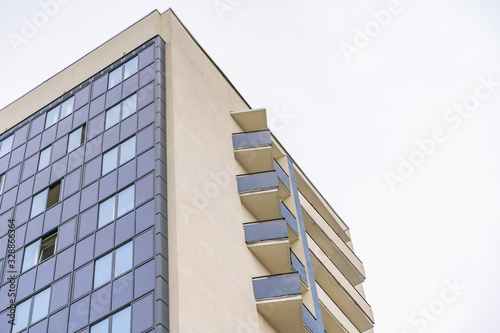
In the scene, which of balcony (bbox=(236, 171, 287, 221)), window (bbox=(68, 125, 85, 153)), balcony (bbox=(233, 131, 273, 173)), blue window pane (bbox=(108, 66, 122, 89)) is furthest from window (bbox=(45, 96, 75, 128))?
balcony (bbox=(236, 171, 287, 221))

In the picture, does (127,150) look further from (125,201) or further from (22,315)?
(22,315)

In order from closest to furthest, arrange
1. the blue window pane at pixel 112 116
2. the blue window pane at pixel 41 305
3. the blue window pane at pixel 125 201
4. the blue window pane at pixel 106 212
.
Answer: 1. the blue window pane at pixel 41 305
2. the blue window pane at pixel 125 201
3. the blue window pane at pixel 106 212
4. the blue window pane at pixel 112 116

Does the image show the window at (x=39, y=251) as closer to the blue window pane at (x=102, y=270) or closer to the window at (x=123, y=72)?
the blue window pane at (x=102, y=270)

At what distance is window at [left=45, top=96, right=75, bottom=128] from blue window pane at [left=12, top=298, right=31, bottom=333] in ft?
34.1

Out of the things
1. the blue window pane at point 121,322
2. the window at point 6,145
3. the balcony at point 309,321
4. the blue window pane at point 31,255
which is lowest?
the blue window pane at point 121,322

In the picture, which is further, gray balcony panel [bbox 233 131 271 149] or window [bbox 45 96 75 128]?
gray balcony panel [bbox 233 131 271 149]

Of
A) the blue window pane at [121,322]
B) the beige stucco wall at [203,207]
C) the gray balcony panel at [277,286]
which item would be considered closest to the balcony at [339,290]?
the beige stucco wall at [203,207]

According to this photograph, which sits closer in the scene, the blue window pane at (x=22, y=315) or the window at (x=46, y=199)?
the blue window pane at (x=22, y=315)

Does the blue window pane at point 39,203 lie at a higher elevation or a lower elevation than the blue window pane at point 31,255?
higher

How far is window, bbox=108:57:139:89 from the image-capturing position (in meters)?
34.3

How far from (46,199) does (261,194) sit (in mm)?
9616

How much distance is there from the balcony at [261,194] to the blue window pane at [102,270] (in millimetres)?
8676

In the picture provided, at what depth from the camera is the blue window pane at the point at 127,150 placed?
3027cm

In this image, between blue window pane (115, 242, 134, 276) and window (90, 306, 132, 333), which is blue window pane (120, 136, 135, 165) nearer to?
blue window pane (115, 242, 134, 276)
